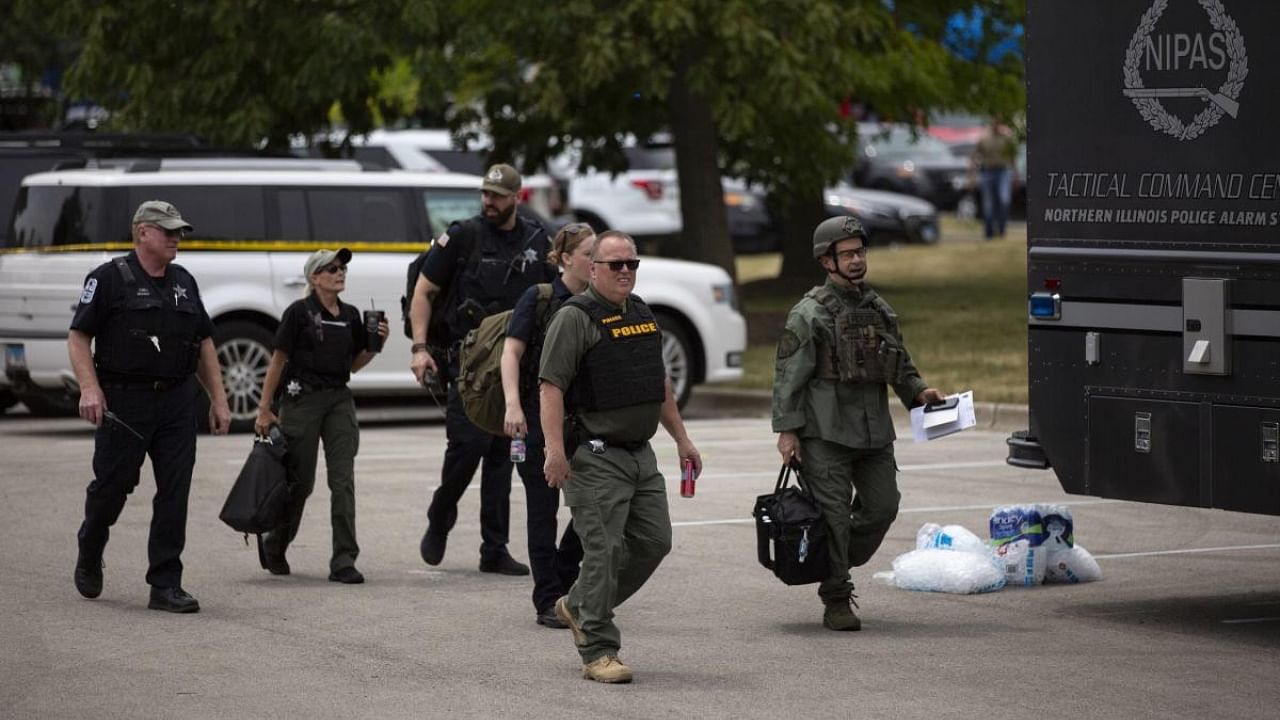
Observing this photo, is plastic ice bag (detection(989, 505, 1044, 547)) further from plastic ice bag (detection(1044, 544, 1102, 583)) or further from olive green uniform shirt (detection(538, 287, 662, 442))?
olive green uniform shirt (detection(538, 287, 662, 442))

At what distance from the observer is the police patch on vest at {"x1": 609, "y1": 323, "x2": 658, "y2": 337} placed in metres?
7.63

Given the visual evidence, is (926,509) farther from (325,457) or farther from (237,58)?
(237,58)

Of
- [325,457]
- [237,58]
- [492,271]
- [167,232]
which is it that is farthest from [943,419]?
[237,58]

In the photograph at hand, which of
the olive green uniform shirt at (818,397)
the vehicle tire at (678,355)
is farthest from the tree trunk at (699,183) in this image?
the olive green uniform shirt at (818,397)

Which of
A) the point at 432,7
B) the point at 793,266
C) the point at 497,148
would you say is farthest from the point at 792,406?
the point at 793,266

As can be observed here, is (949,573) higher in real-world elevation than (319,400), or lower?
lower

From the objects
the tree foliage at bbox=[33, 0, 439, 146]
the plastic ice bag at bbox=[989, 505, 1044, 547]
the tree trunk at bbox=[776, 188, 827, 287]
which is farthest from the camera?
the tree trunk at bbox=[776, 188, 827, 287]

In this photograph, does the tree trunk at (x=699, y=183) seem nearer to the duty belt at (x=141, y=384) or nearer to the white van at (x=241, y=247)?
the white van at (x=241, y=247)

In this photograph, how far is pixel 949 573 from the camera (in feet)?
30.9

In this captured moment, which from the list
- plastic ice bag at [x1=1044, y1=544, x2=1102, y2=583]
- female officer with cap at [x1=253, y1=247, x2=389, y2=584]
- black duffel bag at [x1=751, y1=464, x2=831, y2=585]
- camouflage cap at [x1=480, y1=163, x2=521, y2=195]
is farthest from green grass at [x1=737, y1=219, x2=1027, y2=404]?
black duffel bag at [x1=751, y1=464, x2=831, y2=585]

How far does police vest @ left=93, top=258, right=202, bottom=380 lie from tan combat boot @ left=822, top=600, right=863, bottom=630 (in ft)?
9.67

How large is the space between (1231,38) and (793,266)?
17.9m

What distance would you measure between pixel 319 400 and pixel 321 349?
25 centimetres

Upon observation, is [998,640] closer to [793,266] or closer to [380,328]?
[380,328]
